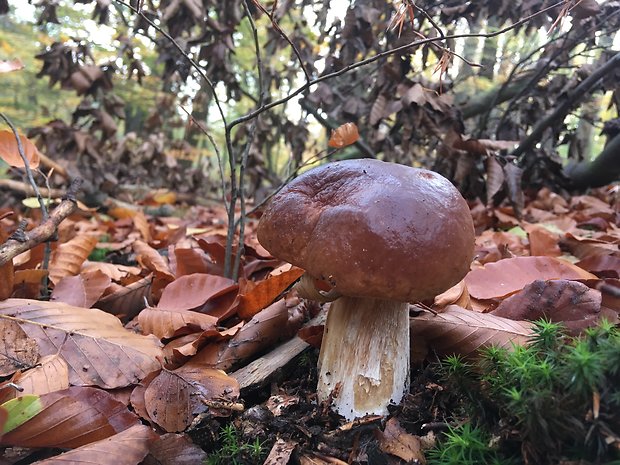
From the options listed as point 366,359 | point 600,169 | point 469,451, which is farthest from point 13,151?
point 600,169

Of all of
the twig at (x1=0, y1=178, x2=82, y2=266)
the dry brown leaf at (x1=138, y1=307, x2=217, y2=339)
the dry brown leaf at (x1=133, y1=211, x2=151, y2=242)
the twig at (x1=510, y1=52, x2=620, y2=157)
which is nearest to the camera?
the twig at (x1=0, y1=178, x2=82, y2=266)

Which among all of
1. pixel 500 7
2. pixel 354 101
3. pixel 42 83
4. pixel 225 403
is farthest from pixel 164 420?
pixel 42 83

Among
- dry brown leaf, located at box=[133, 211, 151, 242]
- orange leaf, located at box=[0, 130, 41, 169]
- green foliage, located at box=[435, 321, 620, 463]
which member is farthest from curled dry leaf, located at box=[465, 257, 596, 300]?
dry brown leaf, located at box=[133, 211, 151, 242]

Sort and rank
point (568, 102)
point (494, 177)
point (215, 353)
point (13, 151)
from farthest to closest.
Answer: point (568, 102)
point (494, 177)
point (13, 151)
point (215, 353)

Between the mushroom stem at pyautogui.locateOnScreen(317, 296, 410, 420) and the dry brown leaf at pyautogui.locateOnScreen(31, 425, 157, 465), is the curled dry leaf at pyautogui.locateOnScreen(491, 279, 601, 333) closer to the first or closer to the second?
the mushroom stem at pyautogui.locateOnScreen(317, 296, 410, 420)

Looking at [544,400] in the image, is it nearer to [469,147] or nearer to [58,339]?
[58,339]

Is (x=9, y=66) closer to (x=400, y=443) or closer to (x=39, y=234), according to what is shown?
(x=39, y=234)

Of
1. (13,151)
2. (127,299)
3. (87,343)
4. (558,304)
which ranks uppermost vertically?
(13,151)
